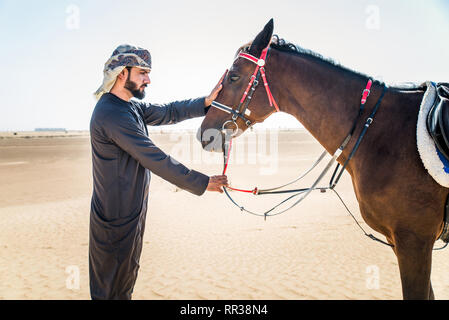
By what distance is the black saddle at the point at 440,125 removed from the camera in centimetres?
215

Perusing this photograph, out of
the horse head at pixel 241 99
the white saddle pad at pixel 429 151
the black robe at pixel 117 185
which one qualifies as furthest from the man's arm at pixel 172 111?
the white saddle pad at pixel 429 151

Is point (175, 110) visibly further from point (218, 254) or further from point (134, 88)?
point (218, 254)

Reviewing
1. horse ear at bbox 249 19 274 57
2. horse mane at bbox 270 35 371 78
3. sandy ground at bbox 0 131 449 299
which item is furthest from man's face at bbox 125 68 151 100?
sandy ground at bbox 0 131 449 299

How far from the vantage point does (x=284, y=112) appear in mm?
2871

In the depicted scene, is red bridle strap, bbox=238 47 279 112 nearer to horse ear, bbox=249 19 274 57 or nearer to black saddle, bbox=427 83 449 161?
horse ear, bbox=249 19 274 57

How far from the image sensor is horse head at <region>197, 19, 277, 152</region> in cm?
270

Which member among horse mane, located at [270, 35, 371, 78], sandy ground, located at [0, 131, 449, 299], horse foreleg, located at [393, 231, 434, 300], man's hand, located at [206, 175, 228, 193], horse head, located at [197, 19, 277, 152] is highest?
horse mane, located at [270, 35, 371, 78]

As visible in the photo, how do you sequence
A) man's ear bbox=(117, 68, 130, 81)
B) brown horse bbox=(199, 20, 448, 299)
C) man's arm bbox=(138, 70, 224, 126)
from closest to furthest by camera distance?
brown horse bbox=(199, 20, 448, 299), man's ear bbox=(117, 68, 130, 81), man's arm bbox=(138, 70, 224, 126)

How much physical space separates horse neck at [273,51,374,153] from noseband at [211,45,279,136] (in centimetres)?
12

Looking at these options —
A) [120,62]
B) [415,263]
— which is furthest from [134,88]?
[415,263]

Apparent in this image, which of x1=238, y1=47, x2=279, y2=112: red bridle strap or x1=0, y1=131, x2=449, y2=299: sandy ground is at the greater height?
x1=238, y1=47, x2=279, y2=112: red bridle strap

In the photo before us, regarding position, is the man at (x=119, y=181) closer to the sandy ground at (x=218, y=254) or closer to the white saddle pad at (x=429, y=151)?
the white saddle pad at (x=429, y=151)
